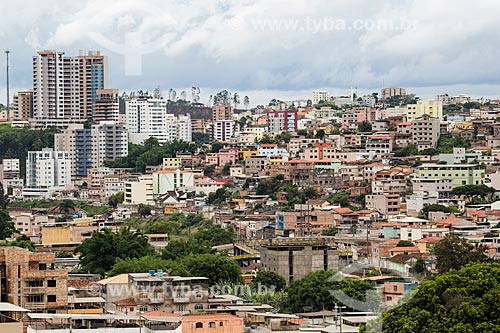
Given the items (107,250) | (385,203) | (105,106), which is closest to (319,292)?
(107,250)

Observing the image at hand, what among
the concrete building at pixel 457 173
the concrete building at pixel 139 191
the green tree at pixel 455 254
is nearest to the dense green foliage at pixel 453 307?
the green tree at pixel 455 254

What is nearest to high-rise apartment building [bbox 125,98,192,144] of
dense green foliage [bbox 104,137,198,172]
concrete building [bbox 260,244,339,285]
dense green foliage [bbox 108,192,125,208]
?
dense green foliage [bbox 104,137,198,172]

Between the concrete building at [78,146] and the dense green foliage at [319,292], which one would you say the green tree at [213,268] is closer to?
the dense green foliage at [319,292]

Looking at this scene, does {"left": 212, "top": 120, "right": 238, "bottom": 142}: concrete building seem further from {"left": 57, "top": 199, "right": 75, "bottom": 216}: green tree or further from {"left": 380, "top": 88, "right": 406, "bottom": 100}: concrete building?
{"left": 57, "top": 199, "right": 75, "bottom": 216}: green tree

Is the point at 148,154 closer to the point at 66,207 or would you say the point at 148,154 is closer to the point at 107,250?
the point at 66,207

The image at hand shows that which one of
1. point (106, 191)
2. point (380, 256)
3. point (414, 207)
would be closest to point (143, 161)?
point (106, 191)

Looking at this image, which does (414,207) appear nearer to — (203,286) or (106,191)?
(106,191)

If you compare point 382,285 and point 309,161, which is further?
point 309,161
